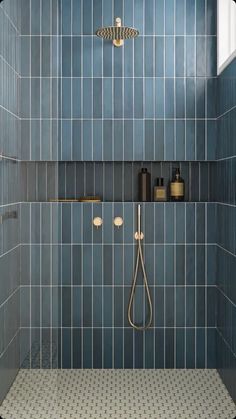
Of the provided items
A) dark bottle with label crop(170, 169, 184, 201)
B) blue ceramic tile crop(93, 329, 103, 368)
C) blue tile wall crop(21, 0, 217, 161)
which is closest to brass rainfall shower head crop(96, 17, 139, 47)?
blue tile wall crop(21, 0, 217, 161)

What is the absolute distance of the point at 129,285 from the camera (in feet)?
11.4

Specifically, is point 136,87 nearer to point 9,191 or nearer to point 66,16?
point 66,16

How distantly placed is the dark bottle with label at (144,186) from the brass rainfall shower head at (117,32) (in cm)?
79

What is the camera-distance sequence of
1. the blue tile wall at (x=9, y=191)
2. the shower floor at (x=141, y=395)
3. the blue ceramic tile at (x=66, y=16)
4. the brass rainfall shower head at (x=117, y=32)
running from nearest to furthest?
the blue tile wall at (x=9, y=191)
the shower floor at (x=141, y=395)
the brass rainfall shower head at (x=117, y=32)
the blue ceramic tile at (x=66, y=16)

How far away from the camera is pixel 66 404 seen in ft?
9.69

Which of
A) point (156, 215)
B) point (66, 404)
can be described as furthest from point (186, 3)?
point (66, 404)

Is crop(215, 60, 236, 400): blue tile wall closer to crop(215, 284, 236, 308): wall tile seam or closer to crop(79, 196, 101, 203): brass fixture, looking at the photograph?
crop(215, 284, 236, 308): wall tile seam

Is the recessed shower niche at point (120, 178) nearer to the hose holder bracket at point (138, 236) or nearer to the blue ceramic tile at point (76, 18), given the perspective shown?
the hose holder bracket at point (138, 236)

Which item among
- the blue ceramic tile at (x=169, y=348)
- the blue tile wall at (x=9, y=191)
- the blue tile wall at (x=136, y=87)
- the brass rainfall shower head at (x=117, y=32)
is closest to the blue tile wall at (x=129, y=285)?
the blue ceramic tile at (x=169, y=348)

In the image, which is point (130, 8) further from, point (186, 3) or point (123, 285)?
point (123, 285)

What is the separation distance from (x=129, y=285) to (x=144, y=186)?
582 mm

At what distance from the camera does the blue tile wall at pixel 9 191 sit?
6.95 feet

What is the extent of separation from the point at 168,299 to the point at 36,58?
5.67 feet

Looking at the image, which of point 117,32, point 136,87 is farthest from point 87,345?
point 117,32
